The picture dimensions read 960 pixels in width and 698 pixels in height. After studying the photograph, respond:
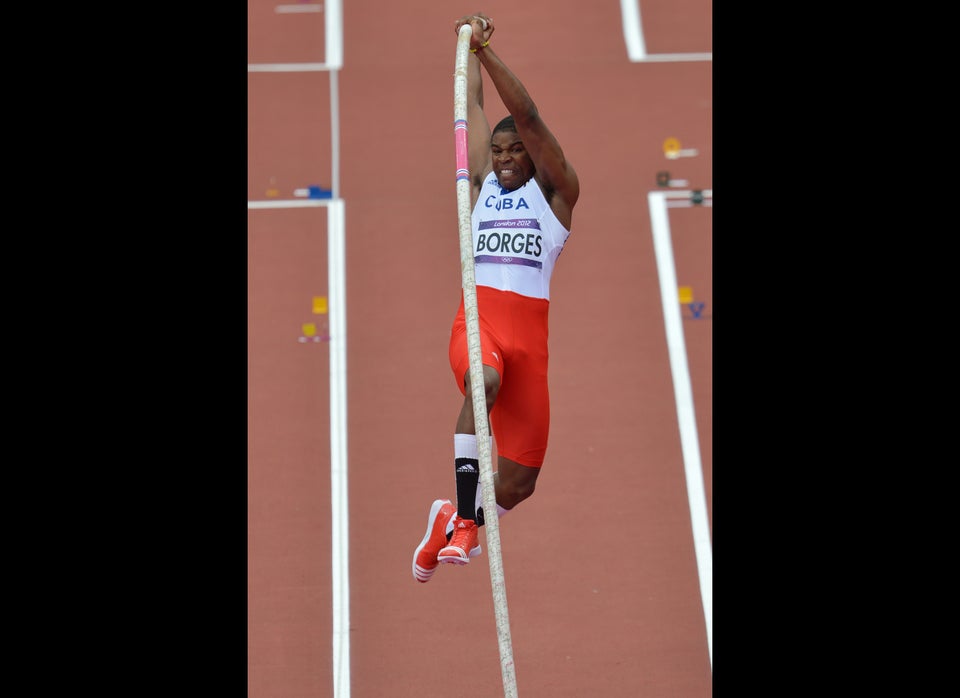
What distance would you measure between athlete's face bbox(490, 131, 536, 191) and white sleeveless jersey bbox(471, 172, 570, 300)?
0.04 metres

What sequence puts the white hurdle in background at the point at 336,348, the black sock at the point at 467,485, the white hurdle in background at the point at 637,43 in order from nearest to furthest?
the black sock at the point at 467,485 → the white hurdle in background at the point at 336,348 → the white hurdle in background at the point at 637,43

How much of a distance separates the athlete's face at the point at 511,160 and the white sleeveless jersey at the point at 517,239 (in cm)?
4

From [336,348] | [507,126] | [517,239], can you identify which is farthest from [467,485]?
[336,348]

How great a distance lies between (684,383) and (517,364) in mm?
4721

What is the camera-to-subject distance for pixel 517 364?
712cm

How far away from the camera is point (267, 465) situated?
35.7 ft

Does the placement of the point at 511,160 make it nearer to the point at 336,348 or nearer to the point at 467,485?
the point at 467,485

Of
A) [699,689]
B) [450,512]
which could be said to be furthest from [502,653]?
[699,689]

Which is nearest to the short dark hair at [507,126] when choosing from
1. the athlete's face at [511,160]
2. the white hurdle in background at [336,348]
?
the athlete's face at [511,160]

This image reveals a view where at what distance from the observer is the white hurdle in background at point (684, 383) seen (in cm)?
1013

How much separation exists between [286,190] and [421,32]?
10.9 ft

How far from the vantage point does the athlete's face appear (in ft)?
23.5

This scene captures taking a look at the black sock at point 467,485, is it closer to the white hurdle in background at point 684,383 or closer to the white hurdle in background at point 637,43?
the white hurdle in background at point 684,383

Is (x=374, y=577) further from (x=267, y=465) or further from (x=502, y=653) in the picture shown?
(x=502, y=653)
